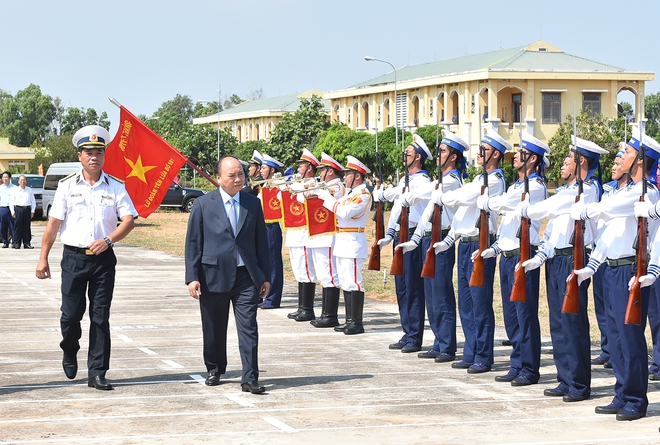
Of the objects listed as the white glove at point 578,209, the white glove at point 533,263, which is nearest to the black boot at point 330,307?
the white glove at point 533,263

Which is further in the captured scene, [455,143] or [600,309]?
[455,143]

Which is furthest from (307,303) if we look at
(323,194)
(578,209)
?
(578,209)

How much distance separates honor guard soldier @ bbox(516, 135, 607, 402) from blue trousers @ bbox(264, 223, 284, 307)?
6549 mm

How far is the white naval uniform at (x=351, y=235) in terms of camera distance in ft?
40.3

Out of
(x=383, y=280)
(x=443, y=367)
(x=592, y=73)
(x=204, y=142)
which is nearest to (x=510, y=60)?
(x=592, y=73)

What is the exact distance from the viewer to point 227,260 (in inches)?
349

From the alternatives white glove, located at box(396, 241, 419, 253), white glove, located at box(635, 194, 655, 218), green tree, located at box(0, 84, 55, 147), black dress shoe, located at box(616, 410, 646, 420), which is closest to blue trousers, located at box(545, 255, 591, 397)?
black dress shoe, located at box(616, 410, 646, 420)

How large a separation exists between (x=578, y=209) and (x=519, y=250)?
1.17m

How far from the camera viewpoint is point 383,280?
18250 mm

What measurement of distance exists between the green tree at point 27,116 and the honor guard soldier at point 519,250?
375 feet

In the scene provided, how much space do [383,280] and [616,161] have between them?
1018 centimetres

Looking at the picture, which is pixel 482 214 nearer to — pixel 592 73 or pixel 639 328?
pixel 639 328

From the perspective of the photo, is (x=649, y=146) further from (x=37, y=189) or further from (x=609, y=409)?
(x=37, y=189)

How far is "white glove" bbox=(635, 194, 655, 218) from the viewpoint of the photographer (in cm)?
764
